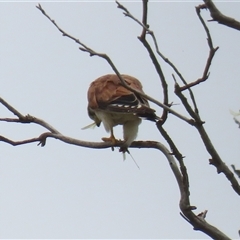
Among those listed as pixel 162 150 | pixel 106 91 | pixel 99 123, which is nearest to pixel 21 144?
pixel 162 150

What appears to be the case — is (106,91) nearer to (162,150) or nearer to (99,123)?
(99,123)

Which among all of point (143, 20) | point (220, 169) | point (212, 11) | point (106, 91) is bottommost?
point (220, 169)

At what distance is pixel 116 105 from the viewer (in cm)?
542

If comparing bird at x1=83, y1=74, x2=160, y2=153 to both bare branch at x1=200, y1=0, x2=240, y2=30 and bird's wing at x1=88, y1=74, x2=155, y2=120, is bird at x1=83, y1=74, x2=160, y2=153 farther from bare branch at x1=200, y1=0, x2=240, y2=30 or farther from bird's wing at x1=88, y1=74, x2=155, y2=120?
bare branch at x1=200, y1=0, x2=240, y2=30

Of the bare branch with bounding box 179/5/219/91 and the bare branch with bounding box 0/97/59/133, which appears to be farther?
the bare branch with bounding box 0/97/59/133

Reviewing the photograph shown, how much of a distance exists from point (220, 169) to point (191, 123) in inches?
10.4

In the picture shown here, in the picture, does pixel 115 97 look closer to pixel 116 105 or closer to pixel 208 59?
pixel 116 105

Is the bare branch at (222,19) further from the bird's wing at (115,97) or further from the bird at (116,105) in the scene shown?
the bird at (116,105)

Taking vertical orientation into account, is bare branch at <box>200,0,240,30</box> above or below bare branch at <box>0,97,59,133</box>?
below

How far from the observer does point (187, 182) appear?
3.09 m

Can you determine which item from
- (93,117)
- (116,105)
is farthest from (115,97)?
(93,117)

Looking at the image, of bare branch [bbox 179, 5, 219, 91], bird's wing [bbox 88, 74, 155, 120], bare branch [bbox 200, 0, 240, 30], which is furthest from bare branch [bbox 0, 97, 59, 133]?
bare branch [bbox 200, 0, 240, 30]

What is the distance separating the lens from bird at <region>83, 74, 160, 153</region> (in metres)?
5.21

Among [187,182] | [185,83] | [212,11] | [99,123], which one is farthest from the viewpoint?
[99,123]
